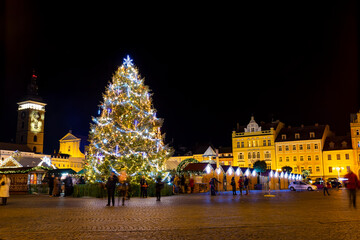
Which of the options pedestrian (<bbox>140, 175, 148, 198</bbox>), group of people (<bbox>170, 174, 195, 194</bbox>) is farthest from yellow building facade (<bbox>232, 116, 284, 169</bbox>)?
pedestrian (<bbox>140, 175, 148, 198</bbox>)

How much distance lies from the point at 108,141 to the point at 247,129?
204ft

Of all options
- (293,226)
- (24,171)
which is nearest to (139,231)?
(293,226)

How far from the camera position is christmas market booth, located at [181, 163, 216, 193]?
35.8 m

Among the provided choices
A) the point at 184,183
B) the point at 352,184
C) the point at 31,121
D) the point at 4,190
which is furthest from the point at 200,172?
the point at 31,121

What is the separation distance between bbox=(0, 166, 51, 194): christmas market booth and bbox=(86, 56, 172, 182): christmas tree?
13.2 metres

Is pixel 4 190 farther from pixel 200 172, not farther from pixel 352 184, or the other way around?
pixel 200 172

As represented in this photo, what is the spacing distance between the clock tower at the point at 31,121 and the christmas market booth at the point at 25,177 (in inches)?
2681

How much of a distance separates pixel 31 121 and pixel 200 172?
8027cm

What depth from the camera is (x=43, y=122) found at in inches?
4245

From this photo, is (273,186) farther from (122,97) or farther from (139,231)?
(139,231)

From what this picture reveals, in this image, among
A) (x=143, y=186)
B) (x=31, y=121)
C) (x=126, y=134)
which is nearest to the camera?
(x=143, y=186)

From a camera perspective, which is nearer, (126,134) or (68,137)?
(126,134)

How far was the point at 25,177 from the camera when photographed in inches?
1474

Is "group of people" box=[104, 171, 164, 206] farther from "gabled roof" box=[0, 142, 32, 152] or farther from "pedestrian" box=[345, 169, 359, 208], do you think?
"gabled roof" box=[0, 142, 32, 152]
